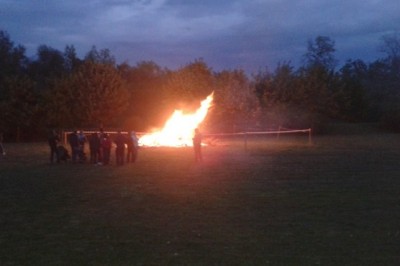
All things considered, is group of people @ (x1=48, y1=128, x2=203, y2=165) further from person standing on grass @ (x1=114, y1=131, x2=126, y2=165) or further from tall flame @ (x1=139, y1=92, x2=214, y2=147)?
tall flame @ (x1=139, y1=92, x2=214, y2=147)

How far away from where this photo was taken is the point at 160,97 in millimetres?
66688

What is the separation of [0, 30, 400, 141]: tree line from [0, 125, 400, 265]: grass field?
3219cm

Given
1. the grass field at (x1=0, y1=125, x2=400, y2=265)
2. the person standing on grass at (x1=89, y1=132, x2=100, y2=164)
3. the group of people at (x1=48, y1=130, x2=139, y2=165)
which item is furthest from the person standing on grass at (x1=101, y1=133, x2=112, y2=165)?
the grass field at (x1=0, y1=125, x2=400, y2=265)

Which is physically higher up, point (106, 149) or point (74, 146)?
point (74, 146)

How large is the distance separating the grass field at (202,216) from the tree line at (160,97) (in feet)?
106

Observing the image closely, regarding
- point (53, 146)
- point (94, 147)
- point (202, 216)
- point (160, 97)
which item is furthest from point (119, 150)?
point (160, 97)

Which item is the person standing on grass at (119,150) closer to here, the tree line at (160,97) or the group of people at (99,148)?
the group of people at (99,148)

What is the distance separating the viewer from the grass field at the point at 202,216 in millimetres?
10266

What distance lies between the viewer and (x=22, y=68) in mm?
74938

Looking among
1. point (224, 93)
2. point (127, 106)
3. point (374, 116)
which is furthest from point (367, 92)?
point (127, 106)

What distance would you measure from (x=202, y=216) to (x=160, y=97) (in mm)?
53099

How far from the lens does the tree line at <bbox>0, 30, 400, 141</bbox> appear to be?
189 ft

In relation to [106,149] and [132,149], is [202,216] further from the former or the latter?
[132,149]

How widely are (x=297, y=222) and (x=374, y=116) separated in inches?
2592
